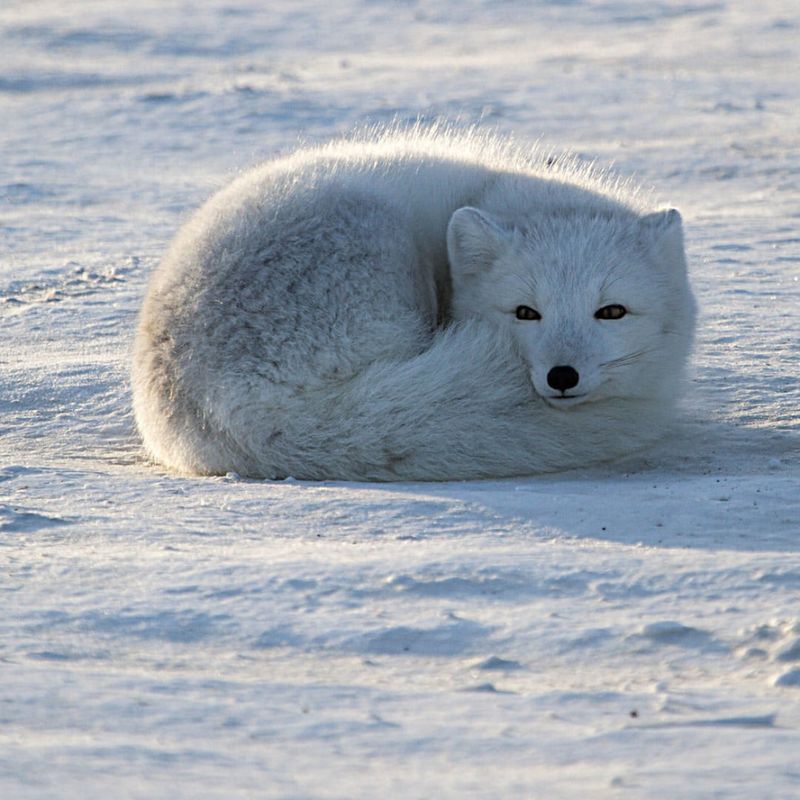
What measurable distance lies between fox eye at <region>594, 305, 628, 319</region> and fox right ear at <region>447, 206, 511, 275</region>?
32cm

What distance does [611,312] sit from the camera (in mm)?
3627

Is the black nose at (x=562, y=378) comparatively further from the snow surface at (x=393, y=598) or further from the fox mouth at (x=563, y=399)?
the snow surface at (x=393, y=598)

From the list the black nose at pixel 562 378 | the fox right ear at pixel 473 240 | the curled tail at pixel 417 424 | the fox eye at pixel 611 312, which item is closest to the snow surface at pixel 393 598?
the curled tail at pixel 417 424

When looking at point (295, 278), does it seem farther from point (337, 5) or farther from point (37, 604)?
point (337, 5)

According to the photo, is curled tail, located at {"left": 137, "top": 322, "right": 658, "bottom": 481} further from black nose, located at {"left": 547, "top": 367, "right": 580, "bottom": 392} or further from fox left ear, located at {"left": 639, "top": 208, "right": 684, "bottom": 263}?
fox left ear, located at {"left": 639, "top": 208, "right": 684, "bottom": 263}

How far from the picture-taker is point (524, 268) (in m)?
3.68

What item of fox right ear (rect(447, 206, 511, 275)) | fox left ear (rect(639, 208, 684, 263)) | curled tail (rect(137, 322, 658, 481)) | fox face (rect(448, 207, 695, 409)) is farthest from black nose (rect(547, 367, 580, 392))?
fox left ear (rect(639, 208, 684, 263))

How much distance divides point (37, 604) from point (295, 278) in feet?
4.63

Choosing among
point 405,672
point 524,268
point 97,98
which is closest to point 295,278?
point 524,268

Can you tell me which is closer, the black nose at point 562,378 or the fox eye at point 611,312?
the black nose at point 562,378

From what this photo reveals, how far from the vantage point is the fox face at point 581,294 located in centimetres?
350

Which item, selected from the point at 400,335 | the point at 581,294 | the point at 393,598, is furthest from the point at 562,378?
the point at 393,598

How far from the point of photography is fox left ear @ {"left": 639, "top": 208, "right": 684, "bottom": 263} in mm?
3801

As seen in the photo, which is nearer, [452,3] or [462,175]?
[462,175]
